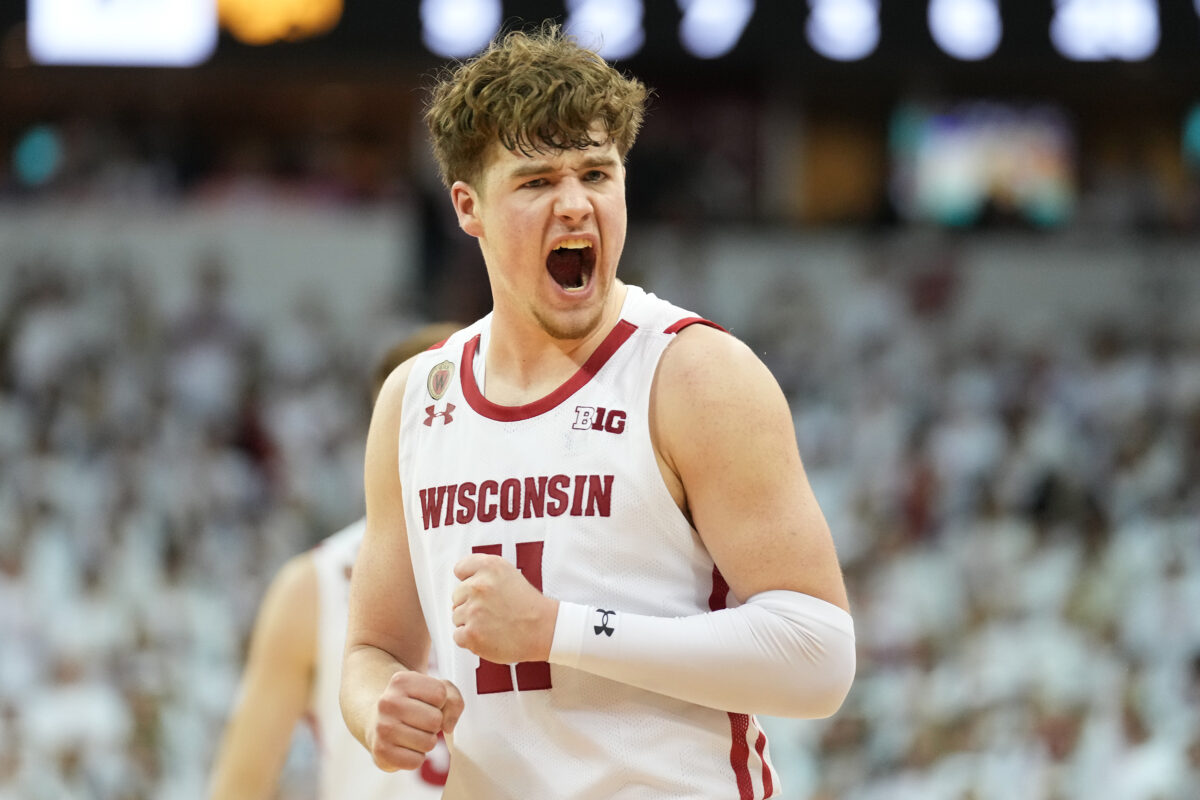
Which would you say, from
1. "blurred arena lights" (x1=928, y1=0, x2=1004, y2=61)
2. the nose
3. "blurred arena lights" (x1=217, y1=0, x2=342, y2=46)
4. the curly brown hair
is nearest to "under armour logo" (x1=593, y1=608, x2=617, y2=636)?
the nose

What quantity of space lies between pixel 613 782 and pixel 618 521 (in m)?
0.48

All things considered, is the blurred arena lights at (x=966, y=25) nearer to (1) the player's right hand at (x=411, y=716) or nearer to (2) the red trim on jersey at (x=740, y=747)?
(2) the red trim on jersey at (x=740, y=747)

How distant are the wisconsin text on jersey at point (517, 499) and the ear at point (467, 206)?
19.9 inches

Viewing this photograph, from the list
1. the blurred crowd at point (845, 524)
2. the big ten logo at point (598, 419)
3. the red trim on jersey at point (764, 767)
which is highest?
the big ten logo at point (598, 419)

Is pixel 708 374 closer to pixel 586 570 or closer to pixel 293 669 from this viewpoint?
pixel 586 570

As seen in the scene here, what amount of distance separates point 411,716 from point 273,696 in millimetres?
1894

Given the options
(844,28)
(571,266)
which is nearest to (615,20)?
(844,28)

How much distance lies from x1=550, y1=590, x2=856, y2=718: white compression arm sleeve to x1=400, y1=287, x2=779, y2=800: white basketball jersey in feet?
0.32

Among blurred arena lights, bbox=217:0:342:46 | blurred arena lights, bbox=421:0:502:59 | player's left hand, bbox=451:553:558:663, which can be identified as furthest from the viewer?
blurred arena lights, bbox=217:0:342:46

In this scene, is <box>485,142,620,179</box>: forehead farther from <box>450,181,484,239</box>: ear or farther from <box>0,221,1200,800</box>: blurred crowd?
<box>0,221,1200,800</box>: blurred crowd

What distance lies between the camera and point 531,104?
2855mm

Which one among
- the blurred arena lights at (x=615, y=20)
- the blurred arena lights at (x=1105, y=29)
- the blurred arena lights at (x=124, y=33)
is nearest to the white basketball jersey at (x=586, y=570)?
the blurred arena lights at (x=615, y=20)

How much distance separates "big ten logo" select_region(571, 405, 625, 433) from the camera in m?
2.90

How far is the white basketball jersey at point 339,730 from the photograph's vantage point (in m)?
4.17
